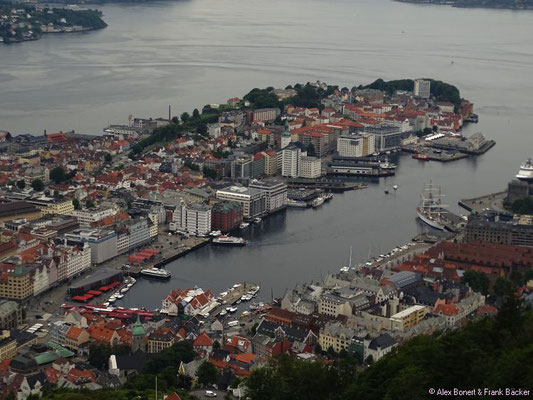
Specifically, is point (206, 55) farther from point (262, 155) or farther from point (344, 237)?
point (344, 237)

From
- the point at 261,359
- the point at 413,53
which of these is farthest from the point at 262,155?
the point at 413,53

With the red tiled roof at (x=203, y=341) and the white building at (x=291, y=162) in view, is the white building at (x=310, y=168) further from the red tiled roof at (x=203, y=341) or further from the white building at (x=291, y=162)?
the red tiled roof at (x=203, y=341)

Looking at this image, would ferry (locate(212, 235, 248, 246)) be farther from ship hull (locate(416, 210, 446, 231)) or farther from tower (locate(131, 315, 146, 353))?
tower (locate(131, 315, 146, 353))

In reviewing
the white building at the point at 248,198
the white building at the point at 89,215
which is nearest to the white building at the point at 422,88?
the white building at the point at 248,198

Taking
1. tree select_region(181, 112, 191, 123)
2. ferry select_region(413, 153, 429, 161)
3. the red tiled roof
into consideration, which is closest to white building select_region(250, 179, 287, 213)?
ferry select_region(413, 153, 429, 161)

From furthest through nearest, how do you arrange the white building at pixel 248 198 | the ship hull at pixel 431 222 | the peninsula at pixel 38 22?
1. the peninsula at pixel 38 22
2. the white building at pixel 248 198
3. the ship hull at pixel 431 222

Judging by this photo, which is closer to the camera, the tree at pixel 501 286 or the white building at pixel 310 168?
the tree at pixel 501 286
